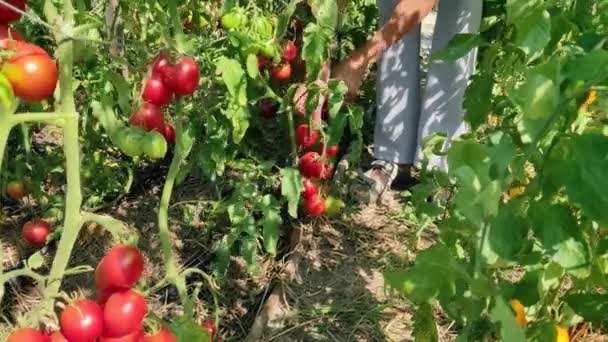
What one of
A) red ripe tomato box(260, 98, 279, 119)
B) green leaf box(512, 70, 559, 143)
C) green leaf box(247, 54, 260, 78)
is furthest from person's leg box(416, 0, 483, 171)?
green leaf box(512, 70, 559, 143)

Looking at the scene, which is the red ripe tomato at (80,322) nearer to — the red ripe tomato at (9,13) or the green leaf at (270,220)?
the red ripe tomato at (9,13)

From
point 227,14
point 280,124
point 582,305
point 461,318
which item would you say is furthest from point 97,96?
point 582,305

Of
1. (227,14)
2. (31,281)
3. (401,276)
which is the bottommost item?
(31,281)

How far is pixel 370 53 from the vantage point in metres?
1.63

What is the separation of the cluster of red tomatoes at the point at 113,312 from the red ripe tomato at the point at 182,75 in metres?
0.29

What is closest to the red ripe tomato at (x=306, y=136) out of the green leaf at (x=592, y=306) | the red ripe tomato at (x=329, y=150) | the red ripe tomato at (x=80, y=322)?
the red ripe tomato at (x=329, y=150)

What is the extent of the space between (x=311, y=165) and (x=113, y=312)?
0.85 m

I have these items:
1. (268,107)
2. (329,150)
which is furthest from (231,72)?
(268,107)

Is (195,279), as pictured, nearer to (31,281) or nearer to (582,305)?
(31,281)

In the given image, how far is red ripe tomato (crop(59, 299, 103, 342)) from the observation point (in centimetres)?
84

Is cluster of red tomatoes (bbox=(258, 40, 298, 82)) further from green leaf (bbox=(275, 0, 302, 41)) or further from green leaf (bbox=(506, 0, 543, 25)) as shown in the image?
green leaf (bbox=(506, 0, 543, 25))

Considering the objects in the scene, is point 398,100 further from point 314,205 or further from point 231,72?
point 231,72

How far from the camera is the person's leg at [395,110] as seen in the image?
2.09 meters

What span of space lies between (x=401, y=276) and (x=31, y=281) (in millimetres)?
1249
